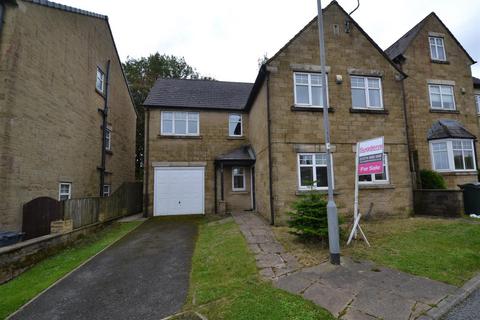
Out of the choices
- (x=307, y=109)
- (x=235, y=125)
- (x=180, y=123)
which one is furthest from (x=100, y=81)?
(x=307, y=109)

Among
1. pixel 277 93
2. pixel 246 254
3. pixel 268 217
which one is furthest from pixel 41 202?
pixel 277 93

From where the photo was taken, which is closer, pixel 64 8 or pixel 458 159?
pixel 64 8

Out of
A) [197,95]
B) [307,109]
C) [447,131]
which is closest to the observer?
[307,109]

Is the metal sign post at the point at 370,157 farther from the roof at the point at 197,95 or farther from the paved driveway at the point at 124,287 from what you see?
the roof at the point at 197,95

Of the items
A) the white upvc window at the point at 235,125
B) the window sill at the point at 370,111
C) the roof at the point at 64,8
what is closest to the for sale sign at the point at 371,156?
the window sill at the point at 370,111

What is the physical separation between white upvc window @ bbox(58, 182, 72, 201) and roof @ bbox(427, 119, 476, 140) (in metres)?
19.8

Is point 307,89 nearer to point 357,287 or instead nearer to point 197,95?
point 197,95

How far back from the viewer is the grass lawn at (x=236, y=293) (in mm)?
3971

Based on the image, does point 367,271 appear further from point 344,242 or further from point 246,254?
point 246,254

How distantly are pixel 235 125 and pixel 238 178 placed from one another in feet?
11.8

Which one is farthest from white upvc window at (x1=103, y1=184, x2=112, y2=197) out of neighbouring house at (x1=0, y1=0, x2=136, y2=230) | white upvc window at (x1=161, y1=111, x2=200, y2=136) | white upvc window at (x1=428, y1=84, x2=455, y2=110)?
white upvc window at (x1=428, y1=84, x2=455, y2=110)

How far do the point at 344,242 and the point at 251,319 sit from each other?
4998 millimetres

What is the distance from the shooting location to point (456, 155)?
548 inches

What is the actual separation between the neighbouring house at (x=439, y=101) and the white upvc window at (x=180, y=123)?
42.1 feet
